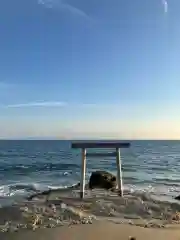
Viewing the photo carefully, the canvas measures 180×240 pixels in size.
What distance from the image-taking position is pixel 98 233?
247 inches

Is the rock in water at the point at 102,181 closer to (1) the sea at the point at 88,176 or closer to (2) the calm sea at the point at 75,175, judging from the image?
(1) the sea at the point at 88,176

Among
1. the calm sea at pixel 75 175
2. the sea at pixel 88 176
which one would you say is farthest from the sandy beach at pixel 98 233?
the calm sea at pixel 75 175

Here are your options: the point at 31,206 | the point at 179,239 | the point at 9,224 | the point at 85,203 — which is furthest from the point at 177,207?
the point at 9,224

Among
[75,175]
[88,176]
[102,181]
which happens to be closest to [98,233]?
[102,181]

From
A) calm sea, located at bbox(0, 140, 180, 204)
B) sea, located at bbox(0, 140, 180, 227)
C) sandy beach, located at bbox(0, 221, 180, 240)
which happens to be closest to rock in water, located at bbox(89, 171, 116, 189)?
sea, located at bbox(0, 140, 180, 227)

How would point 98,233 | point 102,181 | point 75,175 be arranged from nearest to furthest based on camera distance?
point 98,233 → point 102,181 → point 75,175

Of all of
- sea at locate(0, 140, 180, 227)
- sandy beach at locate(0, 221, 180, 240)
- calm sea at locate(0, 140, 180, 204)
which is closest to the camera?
sandy beach at locate(0, 221, 180, 240)

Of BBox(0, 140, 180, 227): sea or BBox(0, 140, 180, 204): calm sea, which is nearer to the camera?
BBox(0, 140, 180, 227): sea

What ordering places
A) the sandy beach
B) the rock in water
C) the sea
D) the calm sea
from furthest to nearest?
the calm sea → the rock in water → the sea → the sandy beach

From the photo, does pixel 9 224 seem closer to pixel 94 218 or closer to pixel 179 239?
pixel 94 218

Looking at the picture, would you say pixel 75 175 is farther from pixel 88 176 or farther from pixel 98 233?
pixel 98 233

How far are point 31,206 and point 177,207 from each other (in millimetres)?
4151

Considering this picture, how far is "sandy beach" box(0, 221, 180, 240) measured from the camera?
598 centimetres

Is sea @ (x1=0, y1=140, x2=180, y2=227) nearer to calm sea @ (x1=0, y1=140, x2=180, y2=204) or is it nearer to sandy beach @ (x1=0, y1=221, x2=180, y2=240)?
calm sea @ (x1=0, y1=140, x2=180, y2=204)
